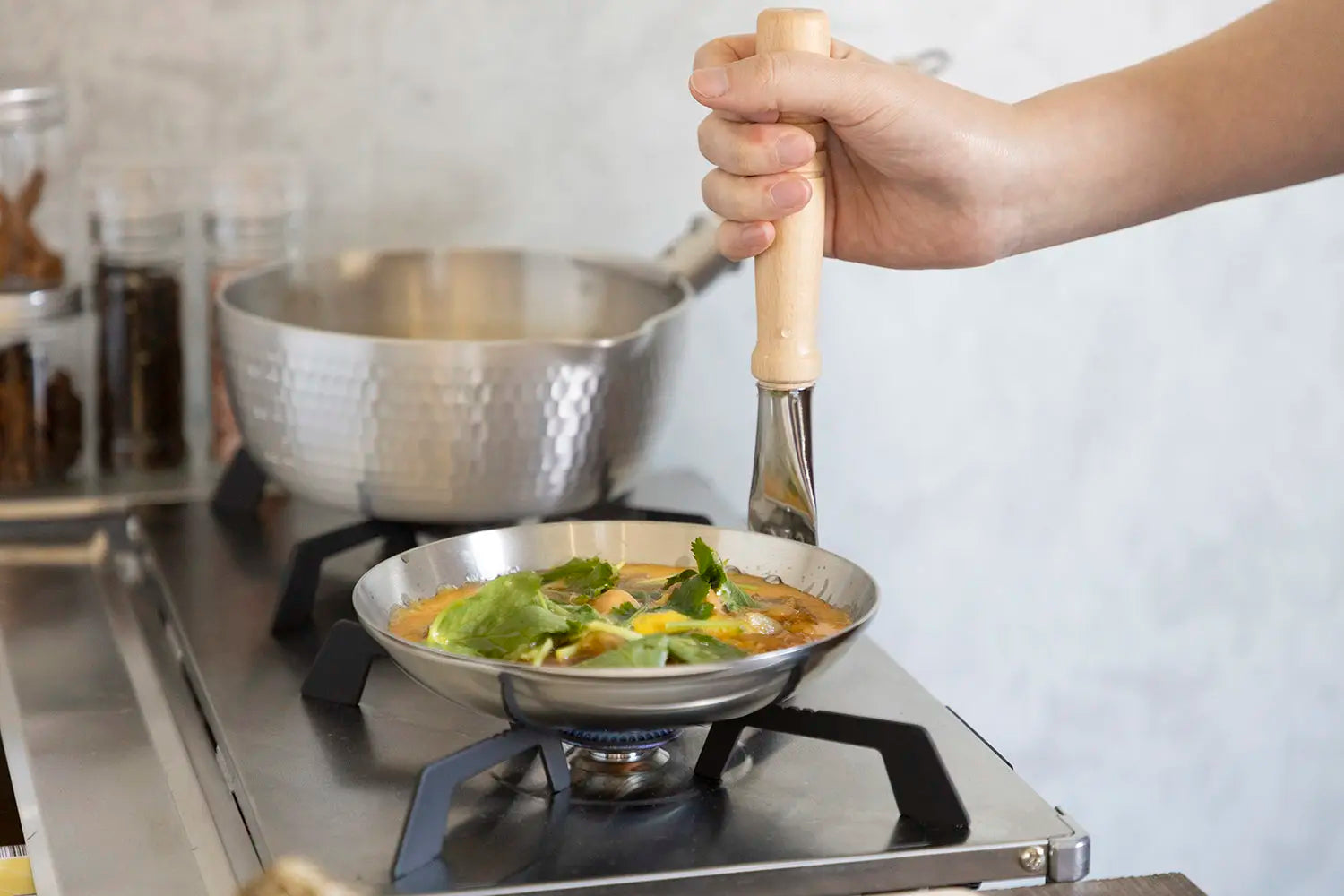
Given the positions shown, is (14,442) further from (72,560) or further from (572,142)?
(572,142)

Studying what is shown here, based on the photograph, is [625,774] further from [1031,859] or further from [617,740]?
[1031,859]

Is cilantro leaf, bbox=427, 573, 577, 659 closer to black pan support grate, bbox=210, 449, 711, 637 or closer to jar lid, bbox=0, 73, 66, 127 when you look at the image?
black pan support grate, bbox=210, 449, 711, 637

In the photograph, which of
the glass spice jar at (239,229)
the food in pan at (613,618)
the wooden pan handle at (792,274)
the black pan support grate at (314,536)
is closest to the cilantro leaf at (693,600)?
the food in pan at (613,618)

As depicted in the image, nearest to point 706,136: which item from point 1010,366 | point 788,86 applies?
point 788,86

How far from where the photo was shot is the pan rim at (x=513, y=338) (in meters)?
0.92

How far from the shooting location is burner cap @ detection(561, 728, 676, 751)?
2.29 feet

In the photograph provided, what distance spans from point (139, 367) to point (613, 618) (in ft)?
2.08

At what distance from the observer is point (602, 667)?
62cm

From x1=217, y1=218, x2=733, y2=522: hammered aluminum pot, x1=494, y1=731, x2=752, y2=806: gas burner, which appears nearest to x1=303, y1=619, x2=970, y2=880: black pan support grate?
x1=494, y1=731, x2=752, y2=806: gas burner

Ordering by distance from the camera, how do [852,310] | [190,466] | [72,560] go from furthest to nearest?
[852,310], [190,466], [72,560]

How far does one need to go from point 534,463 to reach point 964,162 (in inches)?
Answer: 12.3

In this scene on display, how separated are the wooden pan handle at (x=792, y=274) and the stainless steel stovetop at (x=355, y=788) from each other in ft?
0.58

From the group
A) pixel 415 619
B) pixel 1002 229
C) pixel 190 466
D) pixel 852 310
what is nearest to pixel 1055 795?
pixel 852 310

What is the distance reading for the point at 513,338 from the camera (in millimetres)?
1203
